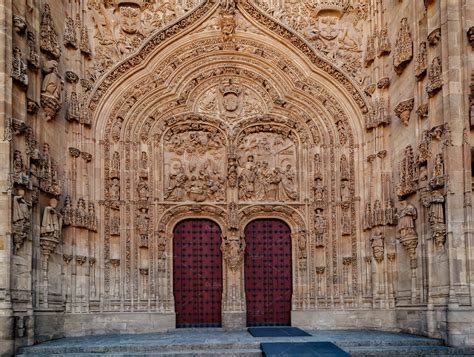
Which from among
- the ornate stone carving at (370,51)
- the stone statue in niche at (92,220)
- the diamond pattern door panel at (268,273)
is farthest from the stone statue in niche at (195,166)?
the ornate stone carving at (370,51)

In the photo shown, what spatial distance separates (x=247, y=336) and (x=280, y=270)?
10.8ft

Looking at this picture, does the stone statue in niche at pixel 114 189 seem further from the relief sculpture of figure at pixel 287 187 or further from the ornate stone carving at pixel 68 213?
the relief sculpture of figure at pixel 287 187

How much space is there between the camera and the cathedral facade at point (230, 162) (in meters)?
15.9

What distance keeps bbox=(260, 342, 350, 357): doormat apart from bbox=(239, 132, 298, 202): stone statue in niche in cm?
546

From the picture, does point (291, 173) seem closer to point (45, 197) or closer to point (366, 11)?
point (366, 11)

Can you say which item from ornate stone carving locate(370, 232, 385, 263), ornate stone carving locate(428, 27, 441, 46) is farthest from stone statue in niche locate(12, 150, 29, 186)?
ornate stone carving locate(428, 27, 441, 46)

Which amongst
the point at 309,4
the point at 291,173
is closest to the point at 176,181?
the point at 291,173

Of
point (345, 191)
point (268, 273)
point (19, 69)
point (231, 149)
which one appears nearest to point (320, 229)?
point (345, 191)

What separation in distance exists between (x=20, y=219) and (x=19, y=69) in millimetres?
3192

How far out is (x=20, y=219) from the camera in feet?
43.4

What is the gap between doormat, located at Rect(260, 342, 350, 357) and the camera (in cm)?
1229

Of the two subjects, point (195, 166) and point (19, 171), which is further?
point (195, 166)

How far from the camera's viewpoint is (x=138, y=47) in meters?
17.6

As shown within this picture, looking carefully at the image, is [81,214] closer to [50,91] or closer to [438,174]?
[50,91]
